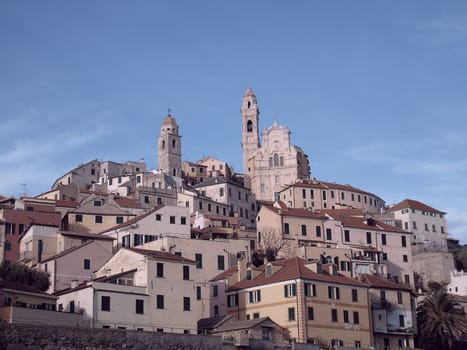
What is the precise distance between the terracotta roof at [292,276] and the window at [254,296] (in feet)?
1.75

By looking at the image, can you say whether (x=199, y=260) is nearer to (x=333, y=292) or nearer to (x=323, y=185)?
(x=333, y=292)

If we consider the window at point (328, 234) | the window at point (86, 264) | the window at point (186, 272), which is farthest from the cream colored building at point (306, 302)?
the window at point (328, 234)

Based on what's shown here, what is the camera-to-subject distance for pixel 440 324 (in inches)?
3179

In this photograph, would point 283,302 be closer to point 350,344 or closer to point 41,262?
point 350,344

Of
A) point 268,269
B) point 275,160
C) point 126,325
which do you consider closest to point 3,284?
point 126,325

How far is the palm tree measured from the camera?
8000 cm

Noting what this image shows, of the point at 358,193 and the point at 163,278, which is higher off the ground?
the point at 358,193

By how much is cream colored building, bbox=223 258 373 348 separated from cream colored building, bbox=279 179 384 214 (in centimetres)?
6046

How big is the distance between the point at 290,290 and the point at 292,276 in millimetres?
1139

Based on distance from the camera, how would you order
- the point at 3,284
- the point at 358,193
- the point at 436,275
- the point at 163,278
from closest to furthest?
the point at 3,284 → the point at 163,278 → the point at 436,275 → the point at 358,193

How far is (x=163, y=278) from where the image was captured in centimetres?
6419

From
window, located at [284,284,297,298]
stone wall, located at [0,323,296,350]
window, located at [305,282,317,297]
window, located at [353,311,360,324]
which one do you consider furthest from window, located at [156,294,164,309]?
window, located at [353,311,360,324]

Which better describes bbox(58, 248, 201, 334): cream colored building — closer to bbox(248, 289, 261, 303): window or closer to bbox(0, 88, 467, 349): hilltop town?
bbox(0, 88, 467, 349): hilltop town

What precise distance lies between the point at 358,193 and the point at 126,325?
92613 millimetres
